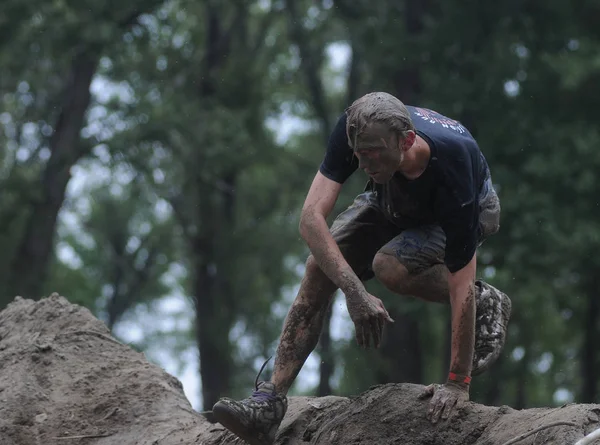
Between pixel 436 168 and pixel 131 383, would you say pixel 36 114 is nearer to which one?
pixel 131 383

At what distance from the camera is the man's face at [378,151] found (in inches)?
211

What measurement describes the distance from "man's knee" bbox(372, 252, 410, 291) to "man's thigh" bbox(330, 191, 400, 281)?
27 centimetres

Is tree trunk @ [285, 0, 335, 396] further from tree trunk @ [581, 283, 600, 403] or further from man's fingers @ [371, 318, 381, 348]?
man's fingers @ [371, 318, 381, 348]

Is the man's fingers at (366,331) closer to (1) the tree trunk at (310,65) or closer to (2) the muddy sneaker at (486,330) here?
(2) the muddy sneaker at (486,330)

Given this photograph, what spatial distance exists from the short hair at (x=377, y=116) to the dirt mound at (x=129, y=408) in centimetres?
149

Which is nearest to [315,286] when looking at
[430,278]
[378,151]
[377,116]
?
[430,278]

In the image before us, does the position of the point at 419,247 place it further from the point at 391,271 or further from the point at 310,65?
the point at 310,65

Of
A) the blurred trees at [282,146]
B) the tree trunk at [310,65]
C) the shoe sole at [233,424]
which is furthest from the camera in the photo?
the tree trunk at [310,65]

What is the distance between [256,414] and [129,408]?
1.59m

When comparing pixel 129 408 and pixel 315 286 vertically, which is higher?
pixel 315 286

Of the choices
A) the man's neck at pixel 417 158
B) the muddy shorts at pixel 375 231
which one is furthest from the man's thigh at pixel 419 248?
the man's neck at pixel 417 158

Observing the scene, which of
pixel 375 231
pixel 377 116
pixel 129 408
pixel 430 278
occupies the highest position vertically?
pixel 377 116

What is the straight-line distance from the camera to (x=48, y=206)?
61.2 feet

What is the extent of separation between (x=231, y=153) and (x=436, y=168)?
15026 millimetres
